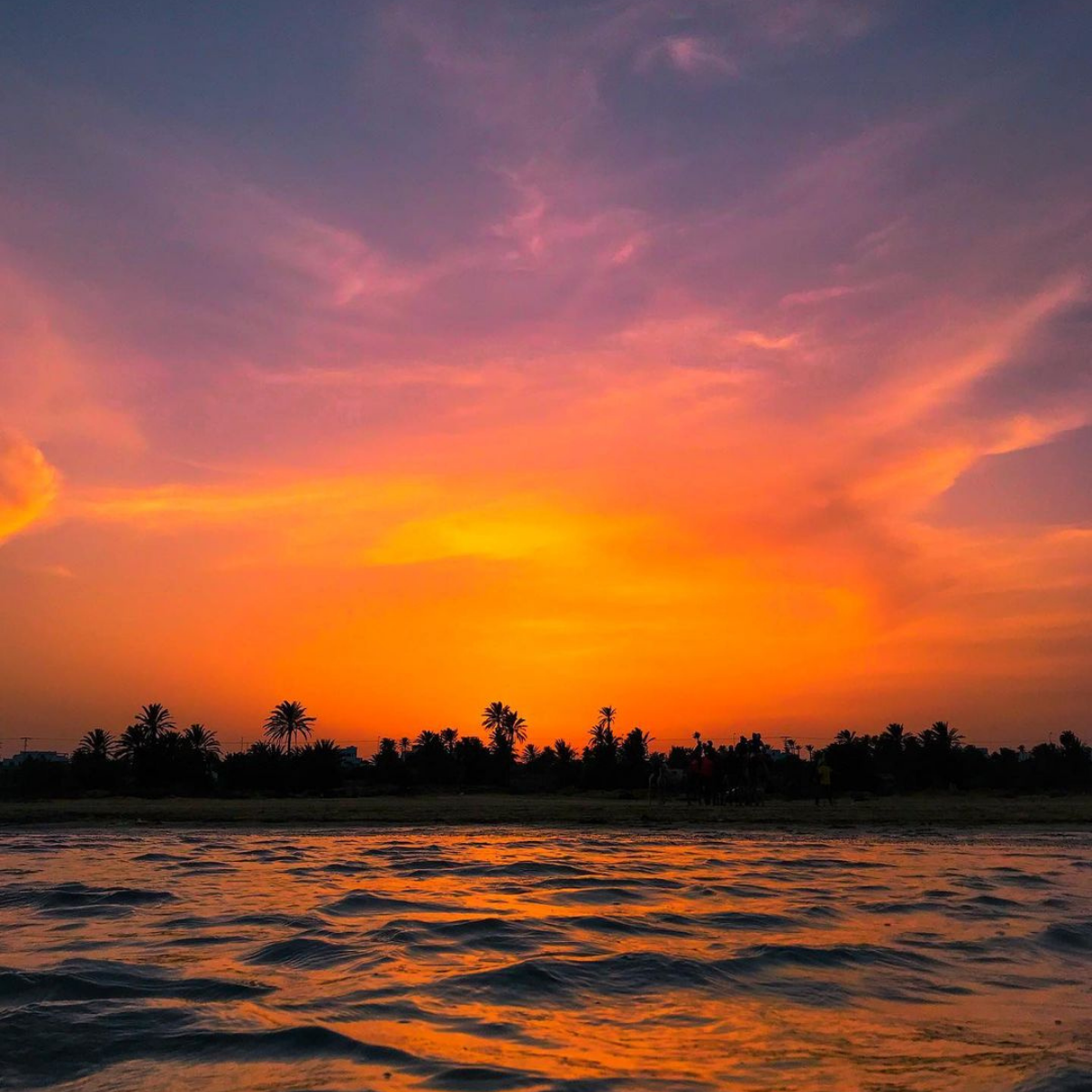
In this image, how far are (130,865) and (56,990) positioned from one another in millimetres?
10698

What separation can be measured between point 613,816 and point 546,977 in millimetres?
23325

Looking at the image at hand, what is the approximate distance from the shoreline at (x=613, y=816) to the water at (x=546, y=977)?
11092 millimetres

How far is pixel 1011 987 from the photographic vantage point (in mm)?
8422

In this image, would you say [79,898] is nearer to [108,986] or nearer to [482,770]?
[108,986]

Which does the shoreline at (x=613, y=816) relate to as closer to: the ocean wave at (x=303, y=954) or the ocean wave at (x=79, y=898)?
the ocean wave at (x=79, y=898)

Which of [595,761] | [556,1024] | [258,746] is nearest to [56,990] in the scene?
[556,1024]

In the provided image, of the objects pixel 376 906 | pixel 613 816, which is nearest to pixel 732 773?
pixel 613 816

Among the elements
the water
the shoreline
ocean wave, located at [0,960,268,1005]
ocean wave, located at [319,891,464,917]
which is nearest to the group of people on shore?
the shoreline

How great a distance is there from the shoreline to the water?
36.4ft

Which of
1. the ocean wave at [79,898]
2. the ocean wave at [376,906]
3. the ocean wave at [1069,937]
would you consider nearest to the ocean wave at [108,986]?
the ocean wave at [376,906]

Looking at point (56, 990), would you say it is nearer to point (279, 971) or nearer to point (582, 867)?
point (279, 971)

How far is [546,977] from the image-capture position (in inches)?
341

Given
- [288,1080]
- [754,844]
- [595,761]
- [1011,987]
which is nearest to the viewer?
[288,1080]

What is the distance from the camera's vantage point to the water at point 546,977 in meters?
6.07
